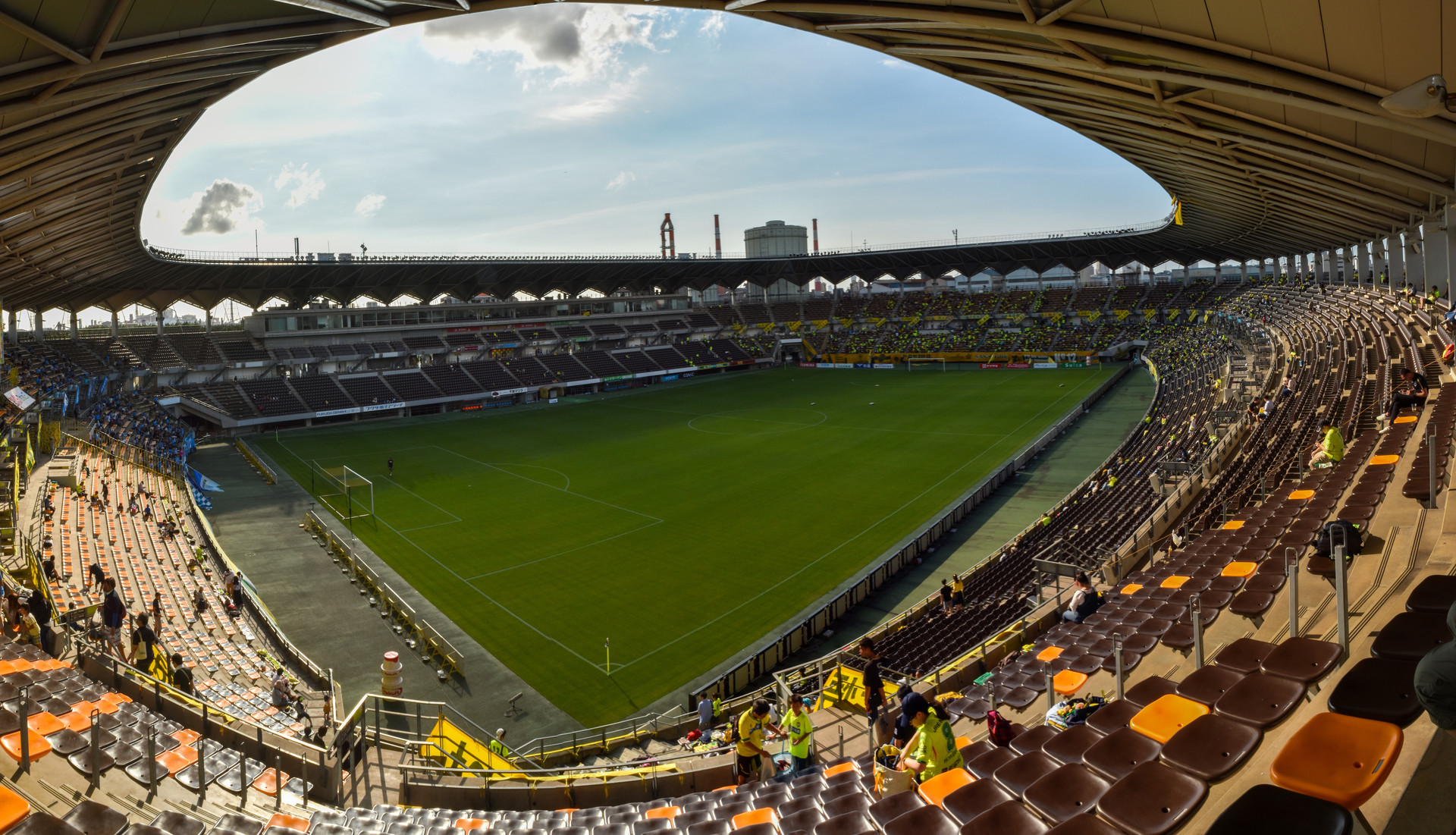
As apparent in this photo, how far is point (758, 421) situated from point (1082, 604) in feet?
122

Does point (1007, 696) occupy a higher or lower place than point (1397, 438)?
lower

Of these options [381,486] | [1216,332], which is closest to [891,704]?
[381,486]

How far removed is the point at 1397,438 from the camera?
41.3 feet

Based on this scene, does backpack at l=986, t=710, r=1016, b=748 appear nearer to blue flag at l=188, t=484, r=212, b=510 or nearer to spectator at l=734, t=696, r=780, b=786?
spectator at l=734, t=696, r=780, b=786

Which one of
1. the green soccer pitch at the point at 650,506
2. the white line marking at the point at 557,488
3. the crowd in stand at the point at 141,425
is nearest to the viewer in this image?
the green soccer pitch at the point at 650,506

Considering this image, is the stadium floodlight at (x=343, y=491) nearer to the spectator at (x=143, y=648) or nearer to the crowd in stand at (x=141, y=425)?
the crowd in stand at (x=141, y=425)

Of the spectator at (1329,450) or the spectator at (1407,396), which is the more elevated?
the spectator at (1407,396)

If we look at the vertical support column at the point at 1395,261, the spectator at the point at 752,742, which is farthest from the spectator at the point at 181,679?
the vertical support column at the point at 1395,261

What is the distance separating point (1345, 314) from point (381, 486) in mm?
42614

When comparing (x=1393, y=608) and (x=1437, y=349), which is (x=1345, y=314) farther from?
(x=1393, y=608)

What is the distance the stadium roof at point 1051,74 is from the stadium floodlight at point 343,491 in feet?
44.4

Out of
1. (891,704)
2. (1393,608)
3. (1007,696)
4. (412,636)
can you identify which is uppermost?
(1393,608)

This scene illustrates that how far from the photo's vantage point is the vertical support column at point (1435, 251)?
2107cm

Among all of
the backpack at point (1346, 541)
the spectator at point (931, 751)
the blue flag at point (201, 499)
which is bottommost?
the blue flag at point (201, 499)
